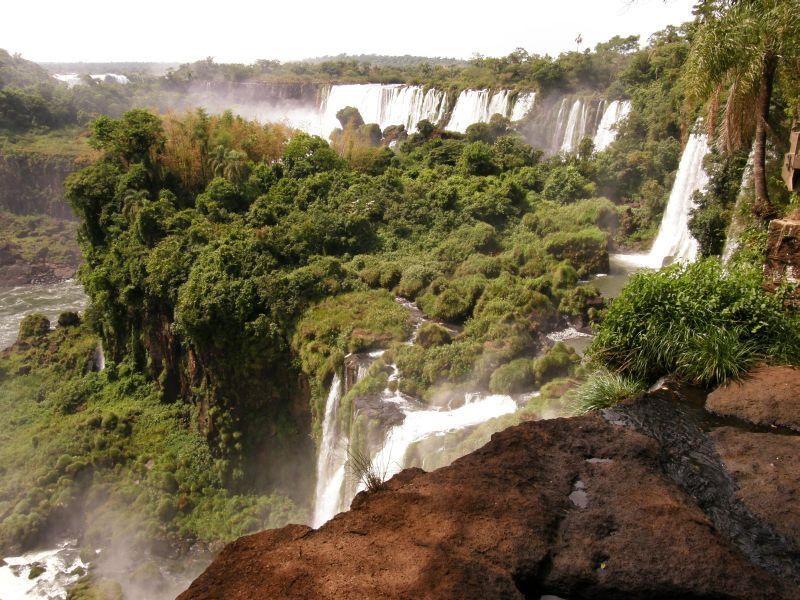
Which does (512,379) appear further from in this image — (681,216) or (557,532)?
(681,216)

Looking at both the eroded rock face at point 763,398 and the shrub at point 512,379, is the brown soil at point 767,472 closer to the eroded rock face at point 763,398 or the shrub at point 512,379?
the eroded rock face at point 763,398

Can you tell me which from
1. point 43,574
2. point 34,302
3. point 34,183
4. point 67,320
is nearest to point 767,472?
point 43,574

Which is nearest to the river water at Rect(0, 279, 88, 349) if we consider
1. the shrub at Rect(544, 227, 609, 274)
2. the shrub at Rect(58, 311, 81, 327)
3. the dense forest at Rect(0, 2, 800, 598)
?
the shrub at Rect(58, 311, 81, 327)

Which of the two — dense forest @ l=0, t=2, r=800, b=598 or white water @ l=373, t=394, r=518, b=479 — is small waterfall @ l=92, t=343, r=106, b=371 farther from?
white water @ l=373, t=394, r=518, b=479

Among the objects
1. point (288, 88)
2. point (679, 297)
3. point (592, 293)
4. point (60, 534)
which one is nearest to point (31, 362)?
point (60, 534)

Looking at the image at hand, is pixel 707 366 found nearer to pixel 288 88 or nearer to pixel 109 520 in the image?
pixel 109 520
